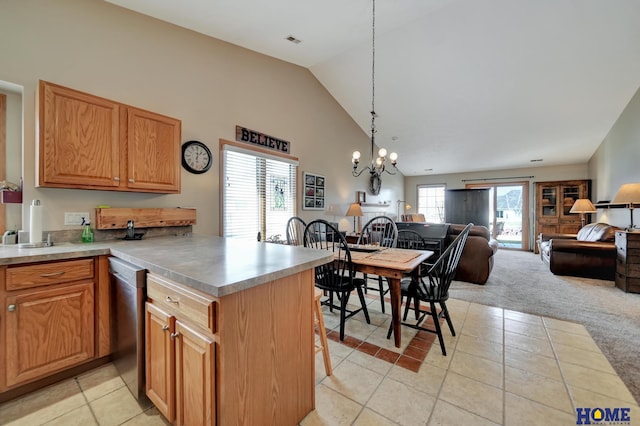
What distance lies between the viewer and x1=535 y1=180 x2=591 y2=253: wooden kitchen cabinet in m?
6.88

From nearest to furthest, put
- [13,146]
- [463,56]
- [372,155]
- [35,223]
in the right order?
[35,223], [13,146], [372,155], [463,56]

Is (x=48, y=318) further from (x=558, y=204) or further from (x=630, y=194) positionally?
(x=558, y=204)

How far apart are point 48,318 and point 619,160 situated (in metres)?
8.16

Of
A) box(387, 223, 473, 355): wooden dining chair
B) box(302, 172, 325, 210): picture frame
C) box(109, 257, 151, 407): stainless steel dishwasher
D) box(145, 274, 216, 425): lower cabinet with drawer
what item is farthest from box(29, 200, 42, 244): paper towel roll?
box(302, 172, 325, 210): picture frame

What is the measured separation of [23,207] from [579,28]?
6178mm

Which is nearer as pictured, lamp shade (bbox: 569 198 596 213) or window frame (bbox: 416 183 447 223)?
lamp shade (bbox: 569 198 596 213)

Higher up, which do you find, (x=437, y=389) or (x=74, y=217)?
(x=74, y=217)

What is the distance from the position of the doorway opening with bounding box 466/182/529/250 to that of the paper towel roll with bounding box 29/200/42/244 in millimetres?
9690

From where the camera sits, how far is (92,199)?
7.39 feet

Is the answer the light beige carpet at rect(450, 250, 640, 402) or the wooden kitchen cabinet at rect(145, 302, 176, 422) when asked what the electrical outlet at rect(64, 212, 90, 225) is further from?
the light beige carpet at rect(450, 250, 640, 402)

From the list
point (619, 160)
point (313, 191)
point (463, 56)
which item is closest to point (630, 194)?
point (619, 160)

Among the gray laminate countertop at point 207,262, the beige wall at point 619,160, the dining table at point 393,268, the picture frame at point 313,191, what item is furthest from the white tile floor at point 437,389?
the beige wall at point 619,160

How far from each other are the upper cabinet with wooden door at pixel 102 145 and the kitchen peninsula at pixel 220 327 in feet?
2.05

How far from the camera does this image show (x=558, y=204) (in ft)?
23.2
